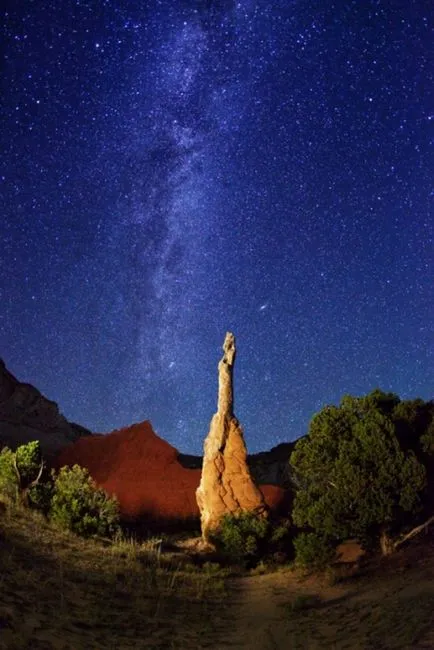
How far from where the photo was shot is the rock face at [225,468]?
79.2ft

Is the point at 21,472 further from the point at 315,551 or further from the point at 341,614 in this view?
the point at 341,614

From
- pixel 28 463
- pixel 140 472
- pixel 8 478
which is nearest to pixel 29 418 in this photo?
pixel 140 472

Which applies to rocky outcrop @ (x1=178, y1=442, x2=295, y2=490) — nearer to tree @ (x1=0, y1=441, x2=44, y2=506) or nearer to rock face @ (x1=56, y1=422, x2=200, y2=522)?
Answer: rock face @ (x1=56, y1=422, x2=200, y2=522)

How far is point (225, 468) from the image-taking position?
25.1 m

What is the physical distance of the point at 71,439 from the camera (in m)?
55.1

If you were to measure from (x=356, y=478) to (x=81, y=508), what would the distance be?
11016mm

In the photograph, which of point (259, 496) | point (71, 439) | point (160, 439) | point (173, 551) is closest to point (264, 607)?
point (173, 551)

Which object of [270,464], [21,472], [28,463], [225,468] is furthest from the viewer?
[270,464]

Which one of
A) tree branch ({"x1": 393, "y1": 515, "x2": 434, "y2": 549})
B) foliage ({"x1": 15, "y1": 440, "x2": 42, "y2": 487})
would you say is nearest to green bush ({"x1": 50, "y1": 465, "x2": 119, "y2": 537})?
foliage ({"x1": 15, "y1": 440, "x2": 42, "y2": 487})

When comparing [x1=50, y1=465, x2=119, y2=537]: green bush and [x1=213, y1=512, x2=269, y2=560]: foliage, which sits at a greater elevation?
[x1=50, y1=465, x2=119, y2=537]: green bush

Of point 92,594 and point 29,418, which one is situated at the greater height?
point 29,418

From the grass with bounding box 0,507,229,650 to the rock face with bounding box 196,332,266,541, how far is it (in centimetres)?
609

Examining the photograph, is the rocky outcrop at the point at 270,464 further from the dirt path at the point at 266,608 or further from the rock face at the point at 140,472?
the dirt path at the point at 266,608

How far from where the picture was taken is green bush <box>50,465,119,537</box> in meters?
19.4
